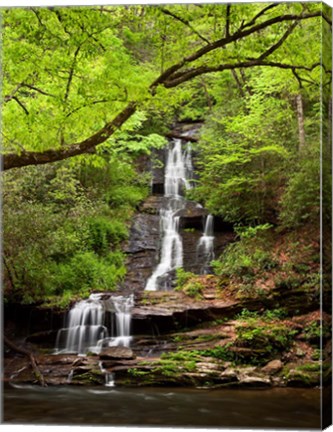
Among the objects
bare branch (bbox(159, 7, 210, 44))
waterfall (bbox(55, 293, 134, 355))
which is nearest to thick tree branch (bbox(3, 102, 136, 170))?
bare branch (bbox(159, 7, 210, 44))

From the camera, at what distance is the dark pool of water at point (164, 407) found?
4500 millimetres

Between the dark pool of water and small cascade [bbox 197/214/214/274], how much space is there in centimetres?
122

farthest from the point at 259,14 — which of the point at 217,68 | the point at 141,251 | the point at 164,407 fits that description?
the point at 164,407

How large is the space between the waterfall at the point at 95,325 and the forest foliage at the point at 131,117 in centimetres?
15

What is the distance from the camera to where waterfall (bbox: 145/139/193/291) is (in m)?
5.57

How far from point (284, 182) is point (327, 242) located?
96 cm

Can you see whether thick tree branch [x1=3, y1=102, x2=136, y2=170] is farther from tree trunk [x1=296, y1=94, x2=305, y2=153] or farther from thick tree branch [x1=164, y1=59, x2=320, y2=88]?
tree trunk [x1=296, y1=94, x2=305, y2=153]

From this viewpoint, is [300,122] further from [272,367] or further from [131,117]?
[272,367]

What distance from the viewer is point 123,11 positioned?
195 inches

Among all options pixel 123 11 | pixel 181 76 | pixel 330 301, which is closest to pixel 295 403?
pixel 330 301

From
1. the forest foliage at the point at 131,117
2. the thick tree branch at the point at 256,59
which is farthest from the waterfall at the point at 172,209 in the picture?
the thick tree branch at the point at 256,59

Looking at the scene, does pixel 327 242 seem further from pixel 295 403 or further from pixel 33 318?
pixel 33 318

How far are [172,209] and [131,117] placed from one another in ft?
4.14

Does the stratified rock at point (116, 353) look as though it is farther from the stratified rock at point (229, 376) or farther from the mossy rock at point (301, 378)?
the mossy rock at point (301, 378)
